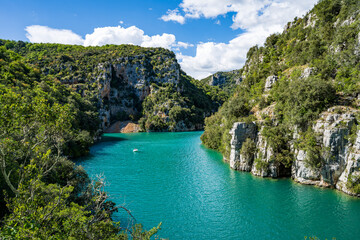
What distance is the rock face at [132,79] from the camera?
394ft

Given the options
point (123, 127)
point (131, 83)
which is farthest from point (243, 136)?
point (131, 83)

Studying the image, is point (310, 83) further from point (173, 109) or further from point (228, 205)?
point (173, 109)

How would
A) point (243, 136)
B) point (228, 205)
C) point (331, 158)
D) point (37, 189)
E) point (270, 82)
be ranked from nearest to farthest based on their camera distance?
1. point (37, 189)
2. point (228, 205)
3. point (331, 158)
4. point (243, 136)
5. point (270, 82)

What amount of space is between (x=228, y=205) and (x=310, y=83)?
20.4 m

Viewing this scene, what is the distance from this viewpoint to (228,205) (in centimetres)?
2311

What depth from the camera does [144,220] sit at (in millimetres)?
20078

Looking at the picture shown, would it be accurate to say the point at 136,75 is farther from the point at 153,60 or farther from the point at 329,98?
the point at 329,98

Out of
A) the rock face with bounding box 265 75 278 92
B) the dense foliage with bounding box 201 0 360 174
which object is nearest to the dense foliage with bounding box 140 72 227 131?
the dense foliage with bounding box 201 0 360 174

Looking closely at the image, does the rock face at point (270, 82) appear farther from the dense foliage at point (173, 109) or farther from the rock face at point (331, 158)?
the dense foliage at point (173, 109)

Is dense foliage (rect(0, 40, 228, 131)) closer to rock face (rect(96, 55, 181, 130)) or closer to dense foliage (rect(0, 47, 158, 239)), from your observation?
rock face (rect(96, 55, 181, 130))

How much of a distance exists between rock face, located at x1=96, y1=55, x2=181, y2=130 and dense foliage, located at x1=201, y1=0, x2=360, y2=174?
8751cm

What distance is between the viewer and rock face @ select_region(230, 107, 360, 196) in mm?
23125

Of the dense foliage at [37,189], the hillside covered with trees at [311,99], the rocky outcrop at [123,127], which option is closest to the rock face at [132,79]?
the rocky outcrop at [123,127]

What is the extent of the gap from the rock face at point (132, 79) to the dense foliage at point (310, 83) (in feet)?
287
